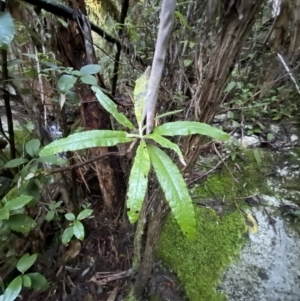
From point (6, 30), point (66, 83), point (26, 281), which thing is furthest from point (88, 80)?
point (26, 281)

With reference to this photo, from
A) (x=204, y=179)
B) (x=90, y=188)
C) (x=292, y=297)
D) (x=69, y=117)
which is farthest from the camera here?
(x=69, y=117)

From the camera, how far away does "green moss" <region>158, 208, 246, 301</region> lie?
0.99 metres

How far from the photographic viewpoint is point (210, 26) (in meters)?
0.60

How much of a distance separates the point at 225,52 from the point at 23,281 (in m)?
0.86

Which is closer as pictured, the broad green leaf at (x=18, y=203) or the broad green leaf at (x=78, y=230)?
the broad green leaf at (x=18, y=203)

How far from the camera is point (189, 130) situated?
0.47 metres

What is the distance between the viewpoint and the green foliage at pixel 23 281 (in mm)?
798

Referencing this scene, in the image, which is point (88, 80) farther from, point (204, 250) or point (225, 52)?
point (204, 250)

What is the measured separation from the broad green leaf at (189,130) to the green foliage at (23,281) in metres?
0.66

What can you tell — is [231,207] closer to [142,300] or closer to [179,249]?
[179,249]

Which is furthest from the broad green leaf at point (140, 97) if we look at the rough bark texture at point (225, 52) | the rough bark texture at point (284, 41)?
the rough bark texture at point (284, 41)

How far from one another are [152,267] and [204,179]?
474mm

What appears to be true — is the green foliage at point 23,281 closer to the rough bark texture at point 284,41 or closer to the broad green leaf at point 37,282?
the broad green leaf at point 37,282

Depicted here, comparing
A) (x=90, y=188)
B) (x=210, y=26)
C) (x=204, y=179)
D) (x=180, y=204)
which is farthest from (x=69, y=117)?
(x=180, y=204)
